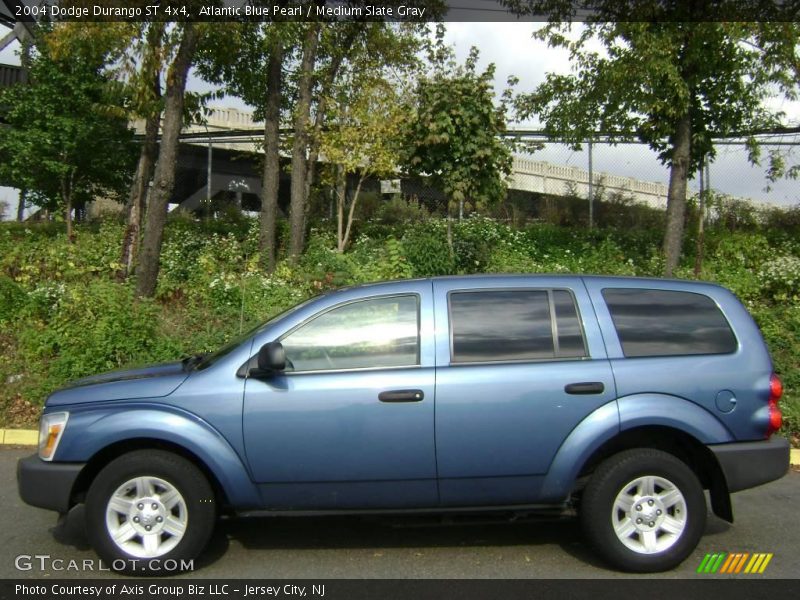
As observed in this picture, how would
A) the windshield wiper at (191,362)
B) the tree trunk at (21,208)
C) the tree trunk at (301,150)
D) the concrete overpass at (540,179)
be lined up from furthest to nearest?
the tree trunk at (21,208) → the concrete overpass at (540,179) → the tree trunk at (301,150) → the windshield wiper at (191,362)

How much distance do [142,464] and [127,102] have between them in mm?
12193

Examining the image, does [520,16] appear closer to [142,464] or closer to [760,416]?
[760,416]

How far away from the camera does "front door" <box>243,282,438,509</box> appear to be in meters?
4.46

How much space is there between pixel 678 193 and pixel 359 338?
9.14 m

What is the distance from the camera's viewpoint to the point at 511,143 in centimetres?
1274

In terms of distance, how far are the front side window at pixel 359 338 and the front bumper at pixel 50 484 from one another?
1.46 meters

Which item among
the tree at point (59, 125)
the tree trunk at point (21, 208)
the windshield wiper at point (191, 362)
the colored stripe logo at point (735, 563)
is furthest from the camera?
the tree trunk at point (21, 208)

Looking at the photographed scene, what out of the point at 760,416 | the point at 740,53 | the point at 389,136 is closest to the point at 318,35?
the point at 389,136

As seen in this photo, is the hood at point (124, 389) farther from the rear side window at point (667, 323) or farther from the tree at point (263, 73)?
the tree at point (263, 73)

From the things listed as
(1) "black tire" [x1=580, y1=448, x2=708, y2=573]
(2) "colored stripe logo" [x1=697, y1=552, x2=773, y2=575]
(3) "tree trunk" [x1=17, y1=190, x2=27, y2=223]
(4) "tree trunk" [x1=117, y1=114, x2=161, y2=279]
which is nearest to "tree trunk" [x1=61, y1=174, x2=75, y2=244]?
(4) "tree trunk" [x1=117, y1=114, x2=161, y2=279]

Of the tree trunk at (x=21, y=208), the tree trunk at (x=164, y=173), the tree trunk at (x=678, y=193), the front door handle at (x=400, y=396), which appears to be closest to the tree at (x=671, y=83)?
the tree trunk at (x=678, y=193)

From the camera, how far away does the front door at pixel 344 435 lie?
14.6 ft

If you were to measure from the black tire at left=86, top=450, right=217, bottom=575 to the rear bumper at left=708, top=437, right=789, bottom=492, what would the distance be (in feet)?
10.5
